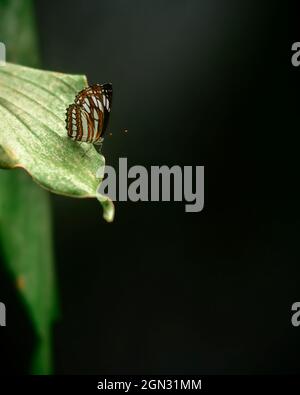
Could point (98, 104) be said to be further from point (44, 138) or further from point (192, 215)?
point (192, 215)

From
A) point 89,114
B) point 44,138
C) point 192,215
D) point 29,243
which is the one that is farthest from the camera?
point 192,215

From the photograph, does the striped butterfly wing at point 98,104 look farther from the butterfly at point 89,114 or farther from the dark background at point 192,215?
the dark background at point 192,215

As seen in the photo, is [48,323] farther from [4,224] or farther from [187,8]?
[187,8]

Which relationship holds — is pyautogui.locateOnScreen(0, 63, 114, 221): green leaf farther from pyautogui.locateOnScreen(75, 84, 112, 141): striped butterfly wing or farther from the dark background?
the dark background

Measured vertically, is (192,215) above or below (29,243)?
above

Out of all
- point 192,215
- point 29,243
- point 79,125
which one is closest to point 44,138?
point 79,125

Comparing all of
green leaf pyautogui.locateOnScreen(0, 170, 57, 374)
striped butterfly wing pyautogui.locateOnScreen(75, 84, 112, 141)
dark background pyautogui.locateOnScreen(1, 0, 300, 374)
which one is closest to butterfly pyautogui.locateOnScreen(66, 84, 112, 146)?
striped butterfly wing pyautogui.locateOnScreen(75, 84, 112, 141)
